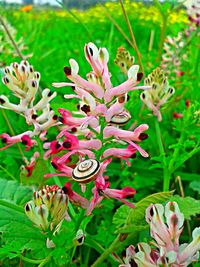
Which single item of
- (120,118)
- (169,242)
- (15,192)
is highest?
(120,118)

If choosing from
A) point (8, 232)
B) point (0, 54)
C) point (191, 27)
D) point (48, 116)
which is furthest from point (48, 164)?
point (191, 27)

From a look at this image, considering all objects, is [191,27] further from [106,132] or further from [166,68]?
[106,132]

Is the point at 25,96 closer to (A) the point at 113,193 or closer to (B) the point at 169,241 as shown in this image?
(A) the point at 113,193

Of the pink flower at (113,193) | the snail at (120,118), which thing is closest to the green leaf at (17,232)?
the pink flower at (113,193)

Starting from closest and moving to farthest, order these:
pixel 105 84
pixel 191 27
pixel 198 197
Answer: pixel 105 84
pixel 198 197
pixel 191 27

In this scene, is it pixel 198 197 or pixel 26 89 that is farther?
pixel 198 197

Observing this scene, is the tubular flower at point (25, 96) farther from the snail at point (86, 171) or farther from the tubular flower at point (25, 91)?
the snail at point (86, 171)

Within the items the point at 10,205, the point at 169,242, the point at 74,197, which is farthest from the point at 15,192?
the point at 169,242
